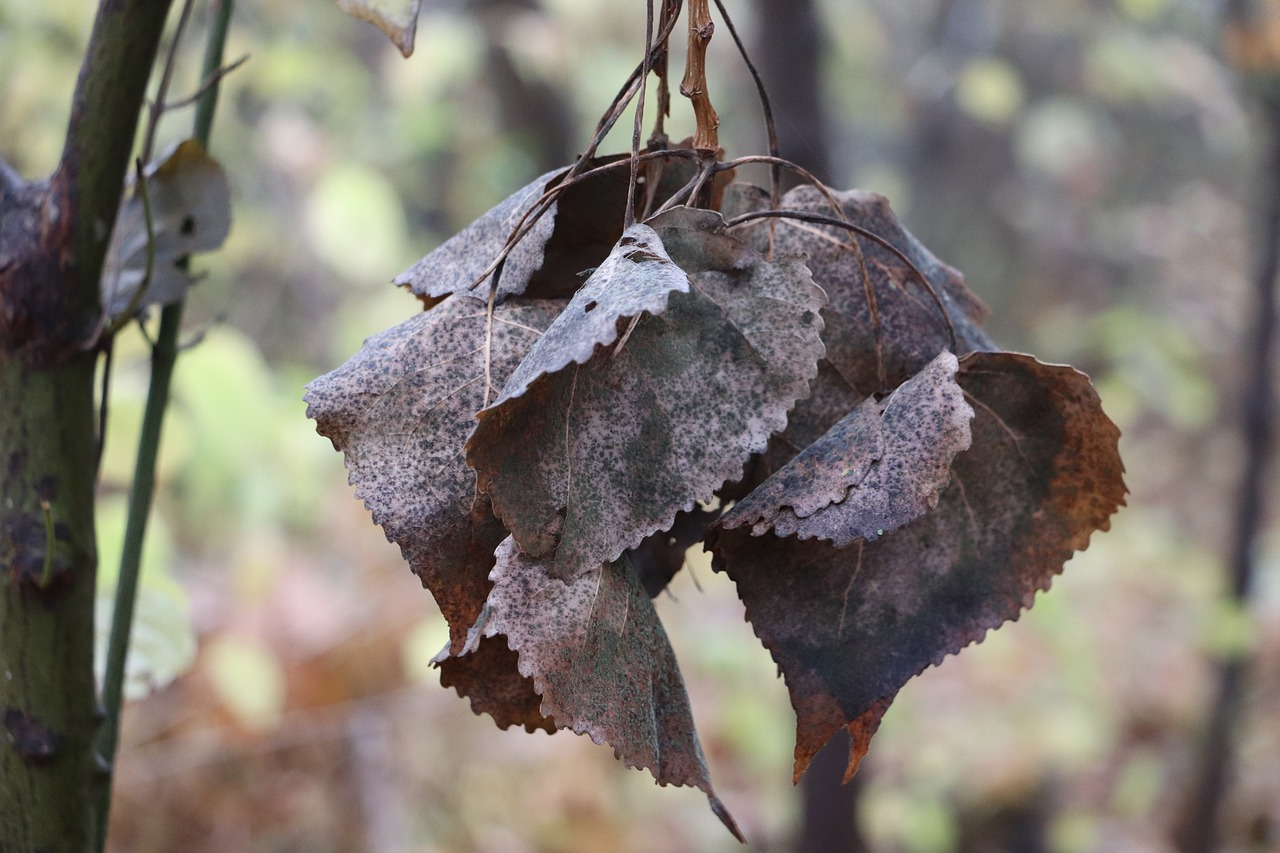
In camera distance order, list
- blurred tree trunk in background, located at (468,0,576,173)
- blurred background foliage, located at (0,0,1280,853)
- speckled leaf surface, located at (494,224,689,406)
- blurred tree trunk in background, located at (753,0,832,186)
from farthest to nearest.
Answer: blurred tree trunk in background, located at (468,0,576,173) < blurred background foliage, located at (0,0,1280,853) < blurred tree trunk in background, located at (753,0,832,186) < speckled leaf surface, located at (494,224,689,406)

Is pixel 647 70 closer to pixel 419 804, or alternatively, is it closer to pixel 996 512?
pixel 996 512

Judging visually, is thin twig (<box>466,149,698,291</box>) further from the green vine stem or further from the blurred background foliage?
the blurred background foliage

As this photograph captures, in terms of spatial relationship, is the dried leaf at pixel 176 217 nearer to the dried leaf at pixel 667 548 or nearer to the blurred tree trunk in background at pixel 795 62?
the dried leaf at pixel 667 548

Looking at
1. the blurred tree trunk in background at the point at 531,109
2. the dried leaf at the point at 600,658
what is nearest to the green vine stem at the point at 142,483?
the dried leaf at the point at 600,658

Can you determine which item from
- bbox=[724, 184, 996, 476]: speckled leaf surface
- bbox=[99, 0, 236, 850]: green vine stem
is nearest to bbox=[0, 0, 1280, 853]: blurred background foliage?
bbox=[99, 0, 236, 850]: green vine stem

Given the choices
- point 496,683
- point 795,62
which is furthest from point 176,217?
point 795,62

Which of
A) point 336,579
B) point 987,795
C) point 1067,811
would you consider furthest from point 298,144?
point 1067,811
